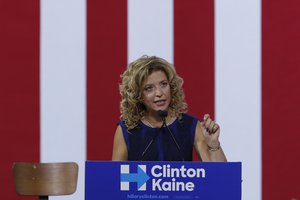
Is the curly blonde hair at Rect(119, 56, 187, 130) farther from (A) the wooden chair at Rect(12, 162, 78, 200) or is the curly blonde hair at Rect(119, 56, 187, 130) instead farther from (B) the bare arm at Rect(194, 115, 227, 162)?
(A) the wooden chair at Rect(12, 162, 78, 200)

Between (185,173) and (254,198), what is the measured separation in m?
1.18

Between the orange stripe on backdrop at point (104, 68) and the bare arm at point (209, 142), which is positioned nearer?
the bare arm at point (209, 142)

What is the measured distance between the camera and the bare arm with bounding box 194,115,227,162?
1634 mm

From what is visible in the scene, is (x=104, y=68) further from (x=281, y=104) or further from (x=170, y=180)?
(x=170, y=180)

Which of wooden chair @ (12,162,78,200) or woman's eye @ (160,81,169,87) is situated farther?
wooden chair @ (12,162,78,200)

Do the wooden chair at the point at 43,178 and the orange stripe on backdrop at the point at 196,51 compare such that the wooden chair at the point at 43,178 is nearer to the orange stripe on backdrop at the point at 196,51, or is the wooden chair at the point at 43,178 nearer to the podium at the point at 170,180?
the orange stripe on backdrop at the point at 196,51

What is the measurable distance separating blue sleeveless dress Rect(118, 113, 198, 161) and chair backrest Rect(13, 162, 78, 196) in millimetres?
359

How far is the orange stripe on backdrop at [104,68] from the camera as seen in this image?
244 centimetres

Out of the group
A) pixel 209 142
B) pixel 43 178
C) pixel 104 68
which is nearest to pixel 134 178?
pixel 209 142

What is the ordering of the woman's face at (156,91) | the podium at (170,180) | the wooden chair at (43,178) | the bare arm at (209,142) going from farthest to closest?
the wooden chair at (43,178)
the woman's face at (156,91)
the bare arm at (209,142)
the podium at (170,180)

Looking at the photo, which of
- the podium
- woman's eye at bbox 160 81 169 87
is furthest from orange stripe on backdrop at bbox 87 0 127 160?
the podium

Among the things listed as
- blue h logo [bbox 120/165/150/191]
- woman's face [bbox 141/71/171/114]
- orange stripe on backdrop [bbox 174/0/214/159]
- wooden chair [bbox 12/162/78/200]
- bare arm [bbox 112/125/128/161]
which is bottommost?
wooden chair [bbox 12/162/78/200]
